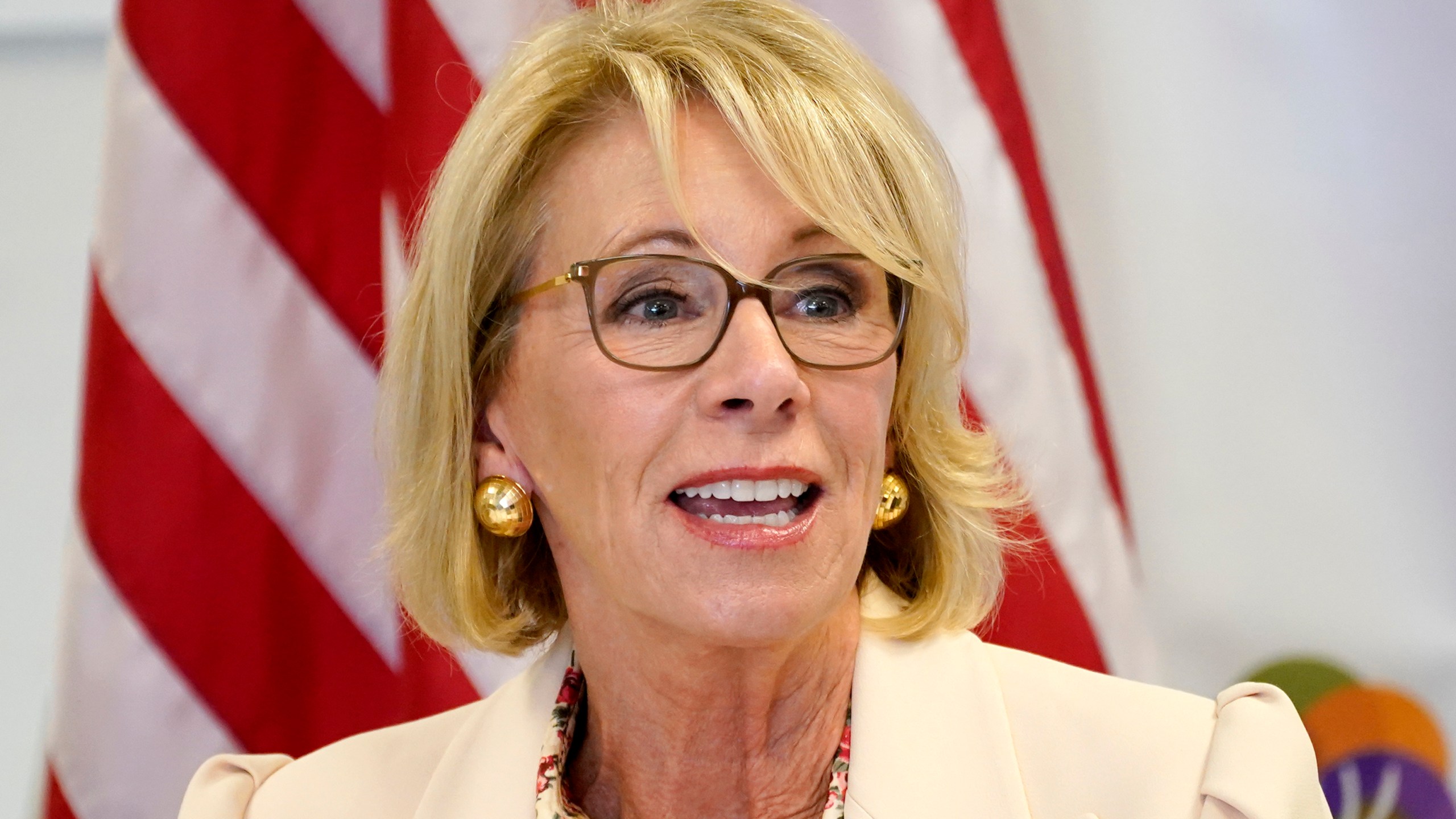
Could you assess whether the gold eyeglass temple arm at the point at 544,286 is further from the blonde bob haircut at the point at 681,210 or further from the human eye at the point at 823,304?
the human eye at the point at 823,304

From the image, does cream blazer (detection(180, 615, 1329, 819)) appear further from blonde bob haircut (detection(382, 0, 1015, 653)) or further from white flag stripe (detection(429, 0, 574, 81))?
white flag stripe (detection(429, 0, 574, 81))

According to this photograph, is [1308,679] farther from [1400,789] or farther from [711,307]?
[711,307]

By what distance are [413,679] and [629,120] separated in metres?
1.13

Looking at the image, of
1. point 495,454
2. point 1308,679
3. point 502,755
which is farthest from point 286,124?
point 1308,679

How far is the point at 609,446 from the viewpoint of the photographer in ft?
4.66

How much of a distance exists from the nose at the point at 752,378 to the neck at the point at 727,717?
28 centimetres

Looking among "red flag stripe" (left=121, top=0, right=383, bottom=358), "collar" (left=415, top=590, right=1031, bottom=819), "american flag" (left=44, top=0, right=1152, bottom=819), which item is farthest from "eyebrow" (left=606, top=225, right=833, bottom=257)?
"red flag stripe" (left=121, top=0, right=383, bottom=358)

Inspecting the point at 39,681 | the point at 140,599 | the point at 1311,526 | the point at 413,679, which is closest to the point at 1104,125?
the point at 1311,526

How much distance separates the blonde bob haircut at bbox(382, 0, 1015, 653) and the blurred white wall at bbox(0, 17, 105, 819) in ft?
3.70

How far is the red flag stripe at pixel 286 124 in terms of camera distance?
2.09m

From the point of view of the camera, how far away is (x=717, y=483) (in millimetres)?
1380

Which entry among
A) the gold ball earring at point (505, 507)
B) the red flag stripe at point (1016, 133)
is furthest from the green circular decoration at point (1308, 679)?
the gold ball earring at point (505, 507)

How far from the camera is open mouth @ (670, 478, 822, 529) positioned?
1377 millimetres

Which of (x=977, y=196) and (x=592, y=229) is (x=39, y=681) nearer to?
(x=592, y=229)
